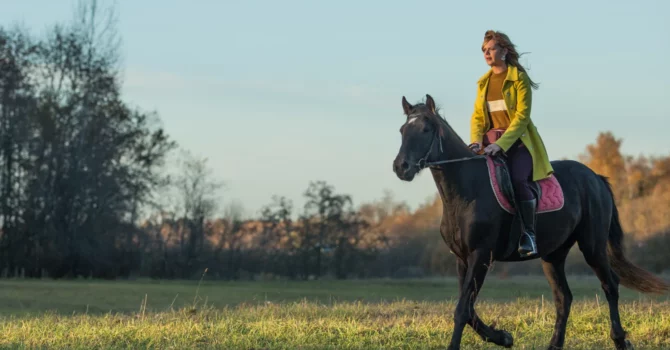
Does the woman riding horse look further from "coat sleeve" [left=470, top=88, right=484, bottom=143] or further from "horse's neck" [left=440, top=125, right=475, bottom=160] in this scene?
"horse's neck" [left=440, top=125, right=475, bottom=160]

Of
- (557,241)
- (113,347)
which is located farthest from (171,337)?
(557,241)

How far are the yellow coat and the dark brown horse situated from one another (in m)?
0.44

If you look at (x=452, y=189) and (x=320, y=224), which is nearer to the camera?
(x=452, y=189)

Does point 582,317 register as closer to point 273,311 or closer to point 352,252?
point 273,311

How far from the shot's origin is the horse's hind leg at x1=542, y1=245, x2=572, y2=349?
9.04 metres

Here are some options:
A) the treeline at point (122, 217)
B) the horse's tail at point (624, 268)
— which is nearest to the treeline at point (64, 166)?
the treeline at point (122, 217)

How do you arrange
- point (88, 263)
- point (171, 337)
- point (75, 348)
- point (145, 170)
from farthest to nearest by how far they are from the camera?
point (145, 170) < point (88, 263) < point (171, 337) < point (75, 348)

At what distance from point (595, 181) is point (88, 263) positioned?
38.6m

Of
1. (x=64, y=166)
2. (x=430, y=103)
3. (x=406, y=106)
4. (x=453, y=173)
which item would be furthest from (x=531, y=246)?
(x=64, y=166)

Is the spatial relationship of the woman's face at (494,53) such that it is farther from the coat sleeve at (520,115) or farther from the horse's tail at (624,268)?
the horse's tail at (624,268)

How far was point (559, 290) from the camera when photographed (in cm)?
968

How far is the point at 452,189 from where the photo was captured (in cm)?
849

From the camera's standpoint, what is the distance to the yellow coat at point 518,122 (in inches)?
348

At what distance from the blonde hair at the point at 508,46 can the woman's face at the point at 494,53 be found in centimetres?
4
